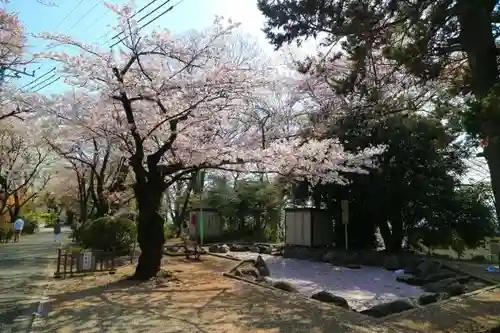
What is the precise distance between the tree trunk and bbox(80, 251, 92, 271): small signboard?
5.07 feet

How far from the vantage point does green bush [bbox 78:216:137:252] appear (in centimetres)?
1459

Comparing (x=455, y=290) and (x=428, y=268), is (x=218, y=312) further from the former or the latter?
(x=428, y=268)

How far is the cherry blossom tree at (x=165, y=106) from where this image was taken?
924 cm

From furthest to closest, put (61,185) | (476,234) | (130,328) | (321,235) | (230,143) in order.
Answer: (61,185)
(321,235)
(476,234)
(230,143)
(130,328)

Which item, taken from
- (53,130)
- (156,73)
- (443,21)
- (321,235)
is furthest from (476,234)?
(53,130)

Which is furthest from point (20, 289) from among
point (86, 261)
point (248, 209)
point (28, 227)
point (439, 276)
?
point (28, 227)

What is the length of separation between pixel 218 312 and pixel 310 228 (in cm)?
1137

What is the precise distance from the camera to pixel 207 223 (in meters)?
24.1

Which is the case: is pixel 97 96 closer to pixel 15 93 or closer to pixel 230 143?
pixel 15 93

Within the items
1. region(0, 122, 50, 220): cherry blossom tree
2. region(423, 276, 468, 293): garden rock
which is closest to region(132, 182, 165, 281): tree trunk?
region(423, 276, 468, 293): garden rock

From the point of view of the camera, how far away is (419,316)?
21.1 feet

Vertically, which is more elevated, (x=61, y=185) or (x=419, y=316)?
(x=61, y=185)

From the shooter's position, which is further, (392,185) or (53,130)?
(392,185)

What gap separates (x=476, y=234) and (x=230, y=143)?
9.37 m
